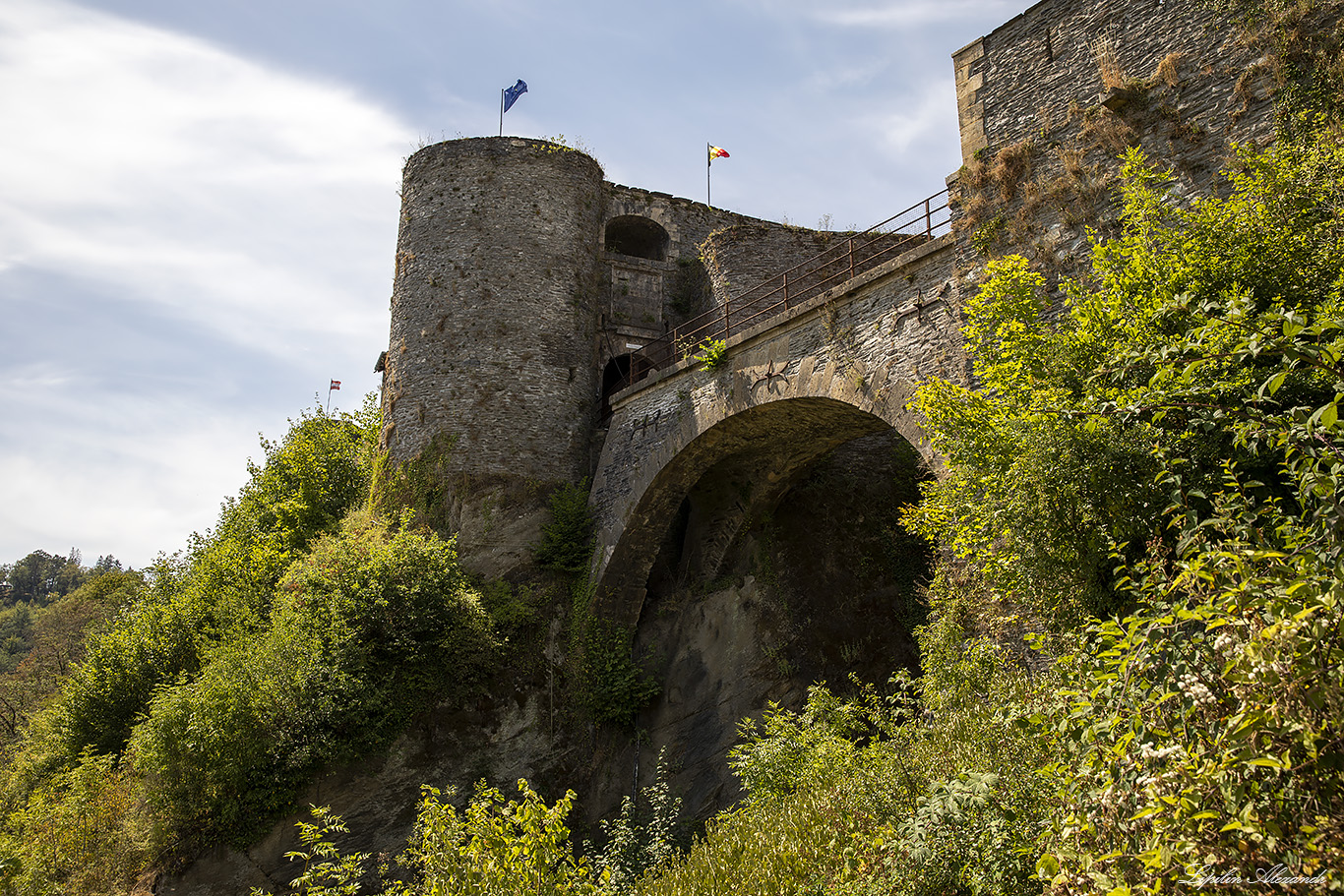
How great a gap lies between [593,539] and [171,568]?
10475 mm

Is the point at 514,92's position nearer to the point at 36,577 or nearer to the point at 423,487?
the point at 423,487

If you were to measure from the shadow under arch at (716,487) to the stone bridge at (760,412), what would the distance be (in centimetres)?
2

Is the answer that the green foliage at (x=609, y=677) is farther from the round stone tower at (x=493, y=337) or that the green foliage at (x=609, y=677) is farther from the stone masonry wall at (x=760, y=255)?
the stone masonry wall at (x=760, y=255)

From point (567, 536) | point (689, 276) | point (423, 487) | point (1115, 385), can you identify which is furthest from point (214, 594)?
point (1115, 385)

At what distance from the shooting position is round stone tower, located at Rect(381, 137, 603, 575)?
1684 cm

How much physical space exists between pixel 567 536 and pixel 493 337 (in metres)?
4.05

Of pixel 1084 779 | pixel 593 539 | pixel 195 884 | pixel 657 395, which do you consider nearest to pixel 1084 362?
pixel 1084 779

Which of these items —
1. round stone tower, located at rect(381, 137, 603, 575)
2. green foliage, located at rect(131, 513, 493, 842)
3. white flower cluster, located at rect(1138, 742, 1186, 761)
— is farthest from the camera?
round stone tower, located at rect(381, 137, 603, 575)

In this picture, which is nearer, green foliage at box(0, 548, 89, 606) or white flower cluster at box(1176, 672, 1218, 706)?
white flower cluster at box(1176, 672, 1218, 706)

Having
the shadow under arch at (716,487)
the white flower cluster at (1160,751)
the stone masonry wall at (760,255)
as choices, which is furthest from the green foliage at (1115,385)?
the stone masonry wall at (760,255)

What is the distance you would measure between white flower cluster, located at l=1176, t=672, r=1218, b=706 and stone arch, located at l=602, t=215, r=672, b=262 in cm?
1752

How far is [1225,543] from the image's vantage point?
4.87 m

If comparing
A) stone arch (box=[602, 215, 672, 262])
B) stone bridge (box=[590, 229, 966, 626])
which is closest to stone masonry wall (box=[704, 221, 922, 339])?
stone arch (box=[602, 215, 672, 262])

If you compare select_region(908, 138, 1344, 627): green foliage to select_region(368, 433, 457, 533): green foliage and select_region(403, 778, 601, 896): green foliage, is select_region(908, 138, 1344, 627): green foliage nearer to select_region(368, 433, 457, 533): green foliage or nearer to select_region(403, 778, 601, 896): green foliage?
select_region(403, 778, 601, 896): green foliage
